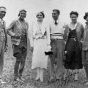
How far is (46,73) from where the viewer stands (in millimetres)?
6312

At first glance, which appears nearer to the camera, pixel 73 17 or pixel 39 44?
pixel 73 17

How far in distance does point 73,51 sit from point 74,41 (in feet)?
0.97

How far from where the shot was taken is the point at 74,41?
5.13 metres

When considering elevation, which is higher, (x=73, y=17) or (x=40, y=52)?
(x=73, y=17)

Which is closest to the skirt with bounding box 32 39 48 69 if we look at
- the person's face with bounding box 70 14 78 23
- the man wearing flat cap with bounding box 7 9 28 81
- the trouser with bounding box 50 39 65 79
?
the trouser with bounding box 50 39 65 79

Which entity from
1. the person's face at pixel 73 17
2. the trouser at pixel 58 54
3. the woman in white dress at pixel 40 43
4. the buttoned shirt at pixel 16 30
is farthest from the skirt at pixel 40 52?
the person's face at pixel 73 17

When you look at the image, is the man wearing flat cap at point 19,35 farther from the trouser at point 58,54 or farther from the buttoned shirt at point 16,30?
the trouser at point 58,54

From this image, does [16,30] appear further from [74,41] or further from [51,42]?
[74,41]

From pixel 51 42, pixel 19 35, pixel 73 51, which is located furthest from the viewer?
pixel 51 42

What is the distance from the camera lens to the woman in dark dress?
5.11 m

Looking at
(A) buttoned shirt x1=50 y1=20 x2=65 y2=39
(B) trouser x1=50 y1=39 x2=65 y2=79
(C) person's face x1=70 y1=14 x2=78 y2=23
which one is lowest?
(B) trouser x1=50 y1=39 x2=65 y2=79

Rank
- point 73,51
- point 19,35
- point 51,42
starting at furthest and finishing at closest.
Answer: point 51,42
point 73,51
point 19,35

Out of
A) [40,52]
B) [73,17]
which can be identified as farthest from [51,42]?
[73,17]

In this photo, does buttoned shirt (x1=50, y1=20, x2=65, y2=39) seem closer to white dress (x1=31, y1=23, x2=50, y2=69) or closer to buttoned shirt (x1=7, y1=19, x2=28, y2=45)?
white dress (x1=31, y1=23, x2=50, y2=69)
